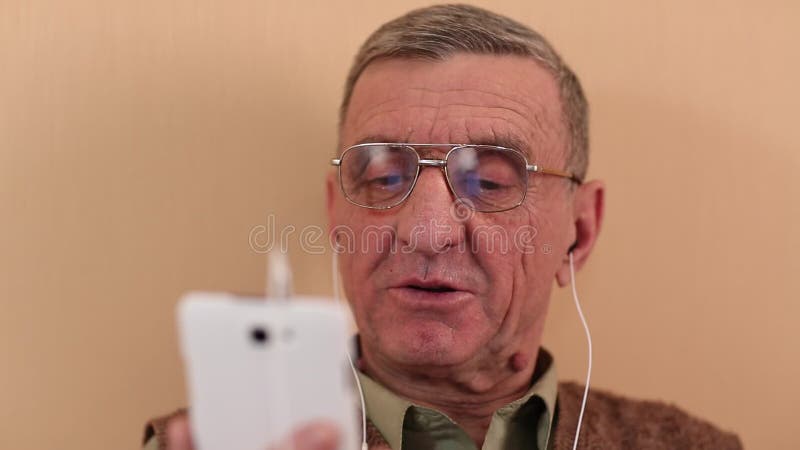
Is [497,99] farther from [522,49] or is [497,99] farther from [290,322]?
[290,322]

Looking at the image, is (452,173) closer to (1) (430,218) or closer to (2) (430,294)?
(1) (430,218)

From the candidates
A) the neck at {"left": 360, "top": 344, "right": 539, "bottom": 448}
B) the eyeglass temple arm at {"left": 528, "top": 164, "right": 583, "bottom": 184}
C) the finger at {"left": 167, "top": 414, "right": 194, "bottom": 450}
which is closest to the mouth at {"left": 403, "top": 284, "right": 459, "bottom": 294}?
the neck at {"left": 360, "top": 344, "right": 539, "bottom": 448}

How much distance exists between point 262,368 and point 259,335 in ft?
0.10

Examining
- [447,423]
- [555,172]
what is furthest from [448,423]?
[555,172]

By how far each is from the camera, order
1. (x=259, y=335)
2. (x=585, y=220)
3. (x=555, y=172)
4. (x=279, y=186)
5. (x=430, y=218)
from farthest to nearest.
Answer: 1. (x=279, y=186)
2. (x=585, y=220)
3. (x=555, y=172)
4. (x=430, y=218)
5. (x=259, y=335)

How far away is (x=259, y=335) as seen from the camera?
61 cm

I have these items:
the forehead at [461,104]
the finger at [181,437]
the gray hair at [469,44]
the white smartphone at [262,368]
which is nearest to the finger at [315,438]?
the white smartphone at [262,368]

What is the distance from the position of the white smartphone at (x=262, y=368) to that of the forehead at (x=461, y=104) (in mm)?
565

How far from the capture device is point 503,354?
117cm

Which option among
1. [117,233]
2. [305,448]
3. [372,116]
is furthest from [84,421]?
[305,448]

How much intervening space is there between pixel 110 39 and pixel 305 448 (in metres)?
1.02

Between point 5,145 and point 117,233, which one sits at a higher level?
point 5,145

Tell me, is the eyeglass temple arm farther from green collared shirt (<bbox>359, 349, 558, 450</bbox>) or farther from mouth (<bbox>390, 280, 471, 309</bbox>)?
green collared shirt (<bbox>359, 349, 558, 450</bbox>)

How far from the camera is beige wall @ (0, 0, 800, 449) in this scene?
4.33ft
